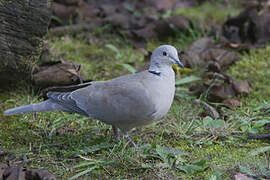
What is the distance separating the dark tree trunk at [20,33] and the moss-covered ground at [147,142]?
0.31 meters

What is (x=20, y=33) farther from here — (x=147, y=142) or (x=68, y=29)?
(x=68, y=29)

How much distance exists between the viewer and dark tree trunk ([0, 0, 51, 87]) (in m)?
3.70

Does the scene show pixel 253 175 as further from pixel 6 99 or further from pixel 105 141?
pixel 6 99

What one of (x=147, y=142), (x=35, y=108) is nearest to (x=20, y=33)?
(x=35, y=108)

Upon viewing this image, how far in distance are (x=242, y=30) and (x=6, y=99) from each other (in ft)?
10.4

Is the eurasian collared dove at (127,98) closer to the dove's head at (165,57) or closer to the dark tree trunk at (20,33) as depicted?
the dove's head at (165,57)

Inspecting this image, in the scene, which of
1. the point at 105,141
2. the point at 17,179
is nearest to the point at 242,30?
the point at 105,141

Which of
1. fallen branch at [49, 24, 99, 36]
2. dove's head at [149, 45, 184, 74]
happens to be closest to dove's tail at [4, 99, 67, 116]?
dove's head at [149, 45, 184, 74]

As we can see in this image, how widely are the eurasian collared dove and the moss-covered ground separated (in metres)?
0.23

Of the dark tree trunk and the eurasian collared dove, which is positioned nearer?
the eurasian collared dove

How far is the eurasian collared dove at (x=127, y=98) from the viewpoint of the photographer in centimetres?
308

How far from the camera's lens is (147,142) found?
3.48 meters

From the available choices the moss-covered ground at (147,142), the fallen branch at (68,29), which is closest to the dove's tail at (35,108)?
the moss-covered ground at (147,142)

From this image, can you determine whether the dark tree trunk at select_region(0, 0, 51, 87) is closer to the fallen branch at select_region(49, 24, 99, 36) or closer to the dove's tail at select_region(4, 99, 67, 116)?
the dove's tail at select_region(4, 99, 67, 116)
